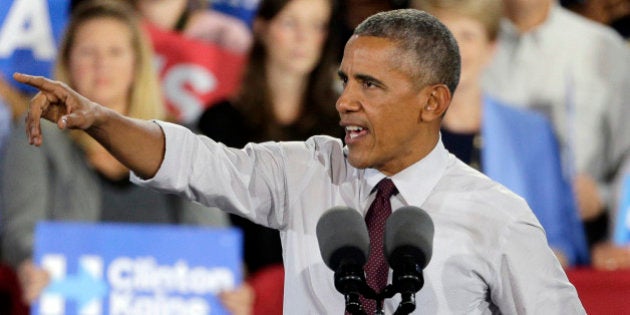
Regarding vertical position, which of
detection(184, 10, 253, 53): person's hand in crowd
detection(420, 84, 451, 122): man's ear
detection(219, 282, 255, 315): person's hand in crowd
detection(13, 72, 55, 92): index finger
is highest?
detection(184, 10, 253, 53): person's hand in crowd

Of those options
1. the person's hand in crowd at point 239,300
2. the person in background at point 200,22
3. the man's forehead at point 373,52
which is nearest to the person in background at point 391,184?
the man's forehead at point 373,52

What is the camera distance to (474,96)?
12.3ft

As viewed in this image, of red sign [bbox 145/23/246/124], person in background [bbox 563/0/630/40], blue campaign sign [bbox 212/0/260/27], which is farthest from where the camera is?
person in background [bbox 563/0/630/40]

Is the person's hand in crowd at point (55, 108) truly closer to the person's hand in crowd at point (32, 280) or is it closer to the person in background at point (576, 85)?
the person's hand in crowd at point (32, 280)

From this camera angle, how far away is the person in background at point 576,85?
3799 millimetres

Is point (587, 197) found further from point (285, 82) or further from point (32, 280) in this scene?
point (32, 280)

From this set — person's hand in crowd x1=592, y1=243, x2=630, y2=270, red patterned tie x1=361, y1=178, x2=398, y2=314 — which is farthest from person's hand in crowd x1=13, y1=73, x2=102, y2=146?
person's hand in crowd x1=592, y1=243, x2=630, y2=270

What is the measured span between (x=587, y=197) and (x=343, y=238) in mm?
2725

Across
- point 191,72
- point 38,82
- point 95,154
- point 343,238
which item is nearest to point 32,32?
point 95,154

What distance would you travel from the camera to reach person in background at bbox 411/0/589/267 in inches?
146

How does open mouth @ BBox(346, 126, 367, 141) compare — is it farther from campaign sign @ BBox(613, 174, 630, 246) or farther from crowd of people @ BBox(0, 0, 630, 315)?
campaign sign @ BBox(613, 174, 630, 246)

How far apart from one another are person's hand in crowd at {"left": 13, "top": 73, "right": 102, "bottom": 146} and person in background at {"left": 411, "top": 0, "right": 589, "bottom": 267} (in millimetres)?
2429

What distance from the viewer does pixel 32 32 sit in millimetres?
3348

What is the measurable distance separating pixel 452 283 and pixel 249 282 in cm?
187
